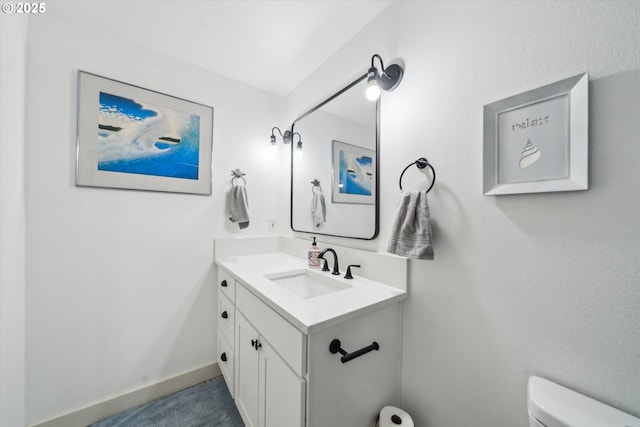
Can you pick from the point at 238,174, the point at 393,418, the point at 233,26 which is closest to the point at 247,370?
the point at 393,418

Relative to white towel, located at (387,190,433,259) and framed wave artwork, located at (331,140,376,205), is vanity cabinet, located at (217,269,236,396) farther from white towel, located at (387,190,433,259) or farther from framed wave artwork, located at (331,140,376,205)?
white towel, located at (387,190,433,259)

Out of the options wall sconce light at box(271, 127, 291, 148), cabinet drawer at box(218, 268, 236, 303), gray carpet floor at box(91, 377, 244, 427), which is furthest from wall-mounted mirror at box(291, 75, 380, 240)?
gray carpet floor at box(91, 377, 244, 427)

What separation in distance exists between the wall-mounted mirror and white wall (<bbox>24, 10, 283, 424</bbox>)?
60cm

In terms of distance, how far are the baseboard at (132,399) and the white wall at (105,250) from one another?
4 centimetres

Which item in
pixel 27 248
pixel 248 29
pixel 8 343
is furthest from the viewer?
pixel 248 29

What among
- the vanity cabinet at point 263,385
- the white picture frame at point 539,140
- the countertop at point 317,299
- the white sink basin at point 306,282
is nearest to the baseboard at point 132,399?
the vanity cabinet at point 263,385

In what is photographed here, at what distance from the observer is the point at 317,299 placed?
3.01 ft

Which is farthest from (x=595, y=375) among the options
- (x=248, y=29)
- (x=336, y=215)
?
(x=248, y=29)

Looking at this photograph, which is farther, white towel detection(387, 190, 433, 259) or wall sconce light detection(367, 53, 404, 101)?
wall sconce light detection(367, 53, 404, 101)

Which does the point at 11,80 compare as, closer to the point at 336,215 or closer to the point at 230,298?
the point at 230,298

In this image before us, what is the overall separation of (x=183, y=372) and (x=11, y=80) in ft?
6.02

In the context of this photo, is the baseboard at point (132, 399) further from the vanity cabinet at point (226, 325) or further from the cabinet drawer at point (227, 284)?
the cabinet drawer at point (227, 284)

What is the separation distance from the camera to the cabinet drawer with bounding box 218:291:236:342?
1.37 meters

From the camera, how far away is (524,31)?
0.72 meters
